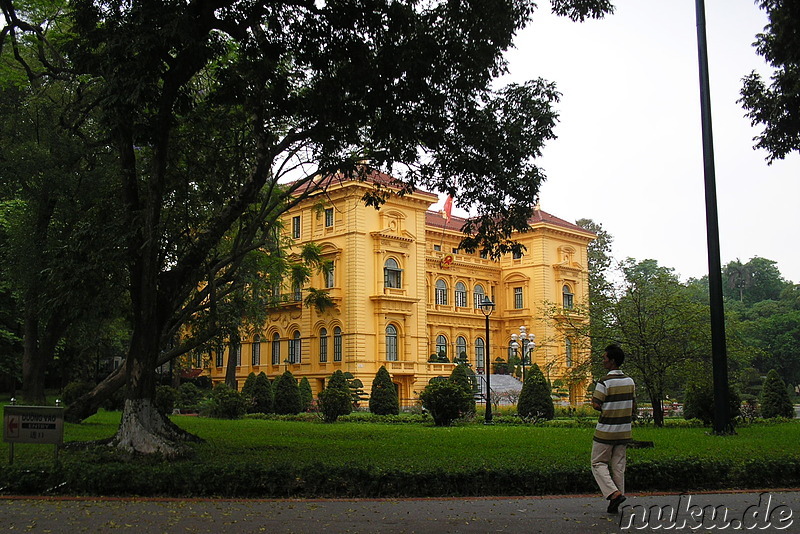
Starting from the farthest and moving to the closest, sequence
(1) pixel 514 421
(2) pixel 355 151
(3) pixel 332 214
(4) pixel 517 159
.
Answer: (3) pixel 332 214 → (1) pixel 514 421 → (2) pixel 355 151 → (4) pixel 517 159

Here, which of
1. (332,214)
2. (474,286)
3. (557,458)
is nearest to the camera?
(557,458)

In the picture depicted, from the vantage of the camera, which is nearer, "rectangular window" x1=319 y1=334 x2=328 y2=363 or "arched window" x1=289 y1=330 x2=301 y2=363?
"rectangular window" x1=319 y1=334 x2=328 y2=363

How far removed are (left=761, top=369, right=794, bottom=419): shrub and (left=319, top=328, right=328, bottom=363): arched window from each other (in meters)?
24.0

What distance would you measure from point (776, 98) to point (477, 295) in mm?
39994

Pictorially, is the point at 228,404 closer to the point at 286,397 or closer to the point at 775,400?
the point at 286,397

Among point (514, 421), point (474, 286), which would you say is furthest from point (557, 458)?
point (474, 286)

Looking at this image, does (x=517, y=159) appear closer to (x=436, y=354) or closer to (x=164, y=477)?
(x=164, y=477)

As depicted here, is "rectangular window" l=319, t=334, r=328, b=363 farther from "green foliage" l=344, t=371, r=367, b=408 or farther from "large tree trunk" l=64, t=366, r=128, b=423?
"large tree trunk" l=64, t=366, r=128, b=423

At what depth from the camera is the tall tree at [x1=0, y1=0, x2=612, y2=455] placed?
10.4 metres

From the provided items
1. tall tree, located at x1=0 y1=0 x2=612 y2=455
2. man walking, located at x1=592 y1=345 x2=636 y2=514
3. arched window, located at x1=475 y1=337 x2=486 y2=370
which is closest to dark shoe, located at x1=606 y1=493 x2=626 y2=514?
man walking, located at x1=592 y1=345 x2=636 y2=514

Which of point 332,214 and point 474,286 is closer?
point 332,214

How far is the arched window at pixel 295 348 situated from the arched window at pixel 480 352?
1305 centimetres

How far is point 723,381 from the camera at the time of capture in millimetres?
14953

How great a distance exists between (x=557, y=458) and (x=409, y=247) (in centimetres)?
3469
